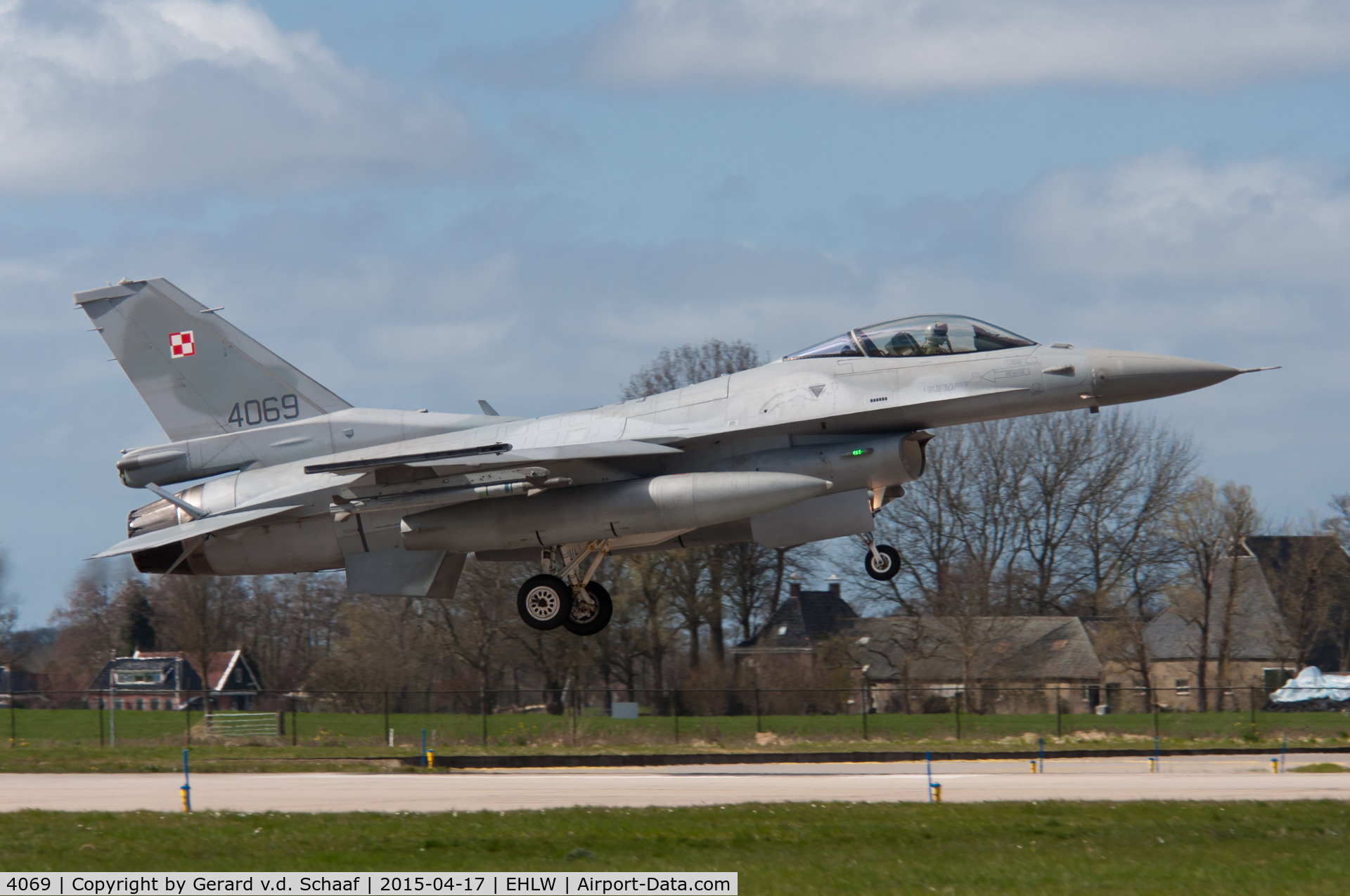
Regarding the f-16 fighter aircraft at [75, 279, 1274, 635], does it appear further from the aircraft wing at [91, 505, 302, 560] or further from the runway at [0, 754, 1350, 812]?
the runway at [0, 754, 1350, 812]

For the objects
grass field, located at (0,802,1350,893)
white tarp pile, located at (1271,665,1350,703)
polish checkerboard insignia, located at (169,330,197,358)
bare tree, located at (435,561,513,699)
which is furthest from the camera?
white tarp pile, located at (1271,665,1350,703)

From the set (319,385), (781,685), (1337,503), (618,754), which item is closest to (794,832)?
(319,385)

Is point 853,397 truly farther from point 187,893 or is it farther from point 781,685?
point 781,685

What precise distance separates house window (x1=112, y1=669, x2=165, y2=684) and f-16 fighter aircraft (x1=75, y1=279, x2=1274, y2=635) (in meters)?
32.2

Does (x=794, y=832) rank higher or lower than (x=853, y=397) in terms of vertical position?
lower

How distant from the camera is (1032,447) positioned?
206 feet

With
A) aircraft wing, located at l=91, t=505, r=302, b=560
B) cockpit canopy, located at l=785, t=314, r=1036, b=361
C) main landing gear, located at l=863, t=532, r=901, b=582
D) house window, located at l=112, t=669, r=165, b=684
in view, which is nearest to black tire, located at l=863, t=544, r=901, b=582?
main landing gear, located at l=863, t=532, r=901, b=582

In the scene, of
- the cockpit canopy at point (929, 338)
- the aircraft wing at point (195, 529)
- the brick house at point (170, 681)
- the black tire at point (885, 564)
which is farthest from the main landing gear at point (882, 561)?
the brick house at point (170, 681)

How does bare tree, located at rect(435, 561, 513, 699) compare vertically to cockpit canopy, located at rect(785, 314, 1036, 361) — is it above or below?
below

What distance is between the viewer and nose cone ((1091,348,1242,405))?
19.0 metres

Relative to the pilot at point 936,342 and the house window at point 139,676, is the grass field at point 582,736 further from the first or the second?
the pilot at point 936,342

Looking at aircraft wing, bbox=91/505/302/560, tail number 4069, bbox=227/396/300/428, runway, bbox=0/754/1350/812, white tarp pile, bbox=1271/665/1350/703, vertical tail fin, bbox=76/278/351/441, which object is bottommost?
white tarp pile, bbox=1271/665/1350/703

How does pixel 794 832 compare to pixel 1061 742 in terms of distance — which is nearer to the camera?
pixel 794 832

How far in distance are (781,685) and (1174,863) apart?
37115 mm
